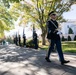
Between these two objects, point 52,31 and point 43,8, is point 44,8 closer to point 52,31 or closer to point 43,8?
point 43,8

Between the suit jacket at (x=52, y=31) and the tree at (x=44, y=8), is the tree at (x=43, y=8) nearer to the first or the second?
the tree at (x=44, y=8)

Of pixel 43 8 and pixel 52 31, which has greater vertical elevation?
pixel 43 8

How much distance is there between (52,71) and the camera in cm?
741

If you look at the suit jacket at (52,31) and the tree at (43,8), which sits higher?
the tree at (43,8)

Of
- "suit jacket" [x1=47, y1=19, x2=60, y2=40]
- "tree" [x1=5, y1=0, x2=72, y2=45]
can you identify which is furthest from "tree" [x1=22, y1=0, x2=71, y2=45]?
"suit jacket" [x1=47, y1=19, x2=60, y2=40]

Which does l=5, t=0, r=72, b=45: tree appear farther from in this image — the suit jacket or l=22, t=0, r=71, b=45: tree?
the suit jacket

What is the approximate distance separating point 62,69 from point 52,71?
424 mm

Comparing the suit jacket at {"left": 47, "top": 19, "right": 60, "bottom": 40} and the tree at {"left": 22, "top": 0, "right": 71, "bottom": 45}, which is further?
the tree at {"left": 22, "top": 0, "right": 71, "bottom": 45}

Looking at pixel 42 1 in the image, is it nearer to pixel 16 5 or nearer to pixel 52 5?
pixel 52 5

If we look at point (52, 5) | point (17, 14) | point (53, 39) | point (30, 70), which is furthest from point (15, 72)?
point (17, 14)

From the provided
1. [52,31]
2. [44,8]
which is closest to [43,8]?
[44,8]

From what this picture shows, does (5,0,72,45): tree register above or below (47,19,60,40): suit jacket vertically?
above

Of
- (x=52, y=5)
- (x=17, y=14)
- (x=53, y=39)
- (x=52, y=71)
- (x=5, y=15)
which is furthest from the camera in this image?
(x=5, y=15)

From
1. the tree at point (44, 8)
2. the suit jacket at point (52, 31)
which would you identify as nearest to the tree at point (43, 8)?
the tree at point (44, 8)
